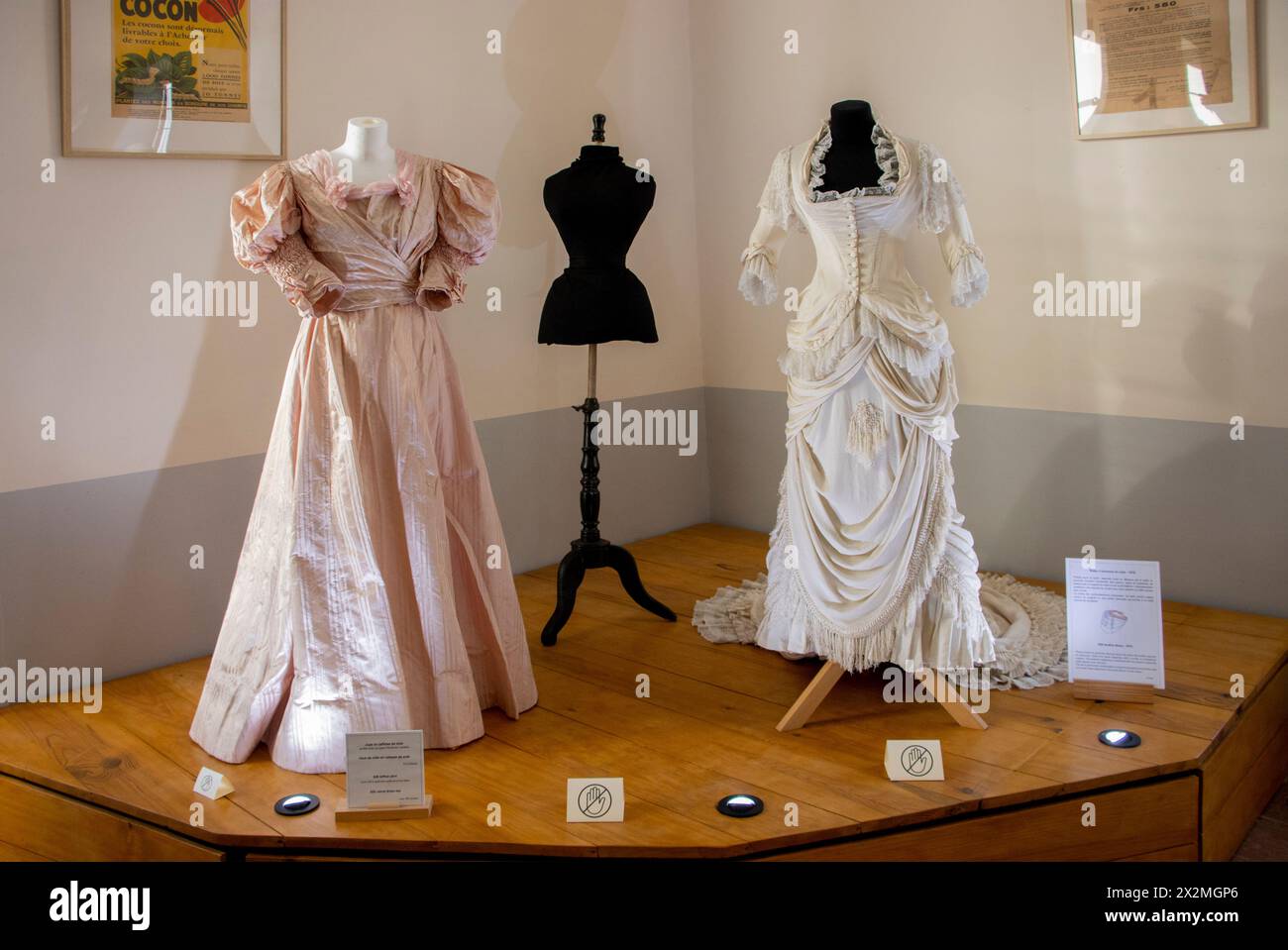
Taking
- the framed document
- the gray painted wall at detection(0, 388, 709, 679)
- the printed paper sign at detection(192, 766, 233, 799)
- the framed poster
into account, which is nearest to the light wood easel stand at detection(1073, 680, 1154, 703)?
the framed document

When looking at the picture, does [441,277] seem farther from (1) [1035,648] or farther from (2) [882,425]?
(1) [1035,648]

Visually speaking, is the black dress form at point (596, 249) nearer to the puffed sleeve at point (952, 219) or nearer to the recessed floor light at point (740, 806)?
the puffed sleeve at point (952, 219)

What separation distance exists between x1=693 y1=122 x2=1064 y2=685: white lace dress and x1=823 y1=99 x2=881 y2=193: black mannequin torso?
0.03 metres

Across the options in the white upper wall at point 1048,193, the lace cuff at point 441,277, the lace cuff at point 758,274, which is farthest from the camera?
the white upper wall at point 1048,193

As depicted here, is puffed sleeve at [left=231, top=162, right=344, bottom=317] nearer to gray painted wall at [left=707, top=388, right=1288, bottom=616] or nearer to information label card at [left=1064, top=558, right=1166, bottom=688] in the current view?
information label card at [left=1064, top=558, right=1166, bottom=688]

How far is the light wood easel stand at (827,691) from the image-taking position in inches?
110

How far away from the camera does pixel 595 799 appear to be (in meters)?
2.42

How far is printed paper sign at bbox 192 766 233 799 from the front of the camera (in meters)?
2.53

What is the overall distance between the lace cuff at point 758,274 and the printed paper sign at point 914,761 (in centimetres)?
117

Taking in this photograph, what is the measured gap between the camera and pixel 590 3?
4.17 meters

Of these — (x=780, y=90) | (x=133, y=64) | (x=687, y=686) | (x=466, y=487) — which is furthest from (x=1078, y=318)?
(x=133, y=64)

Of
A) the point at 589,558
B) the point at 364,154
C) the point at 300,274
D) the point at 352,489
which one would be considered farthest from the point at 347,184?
the point at 589,558

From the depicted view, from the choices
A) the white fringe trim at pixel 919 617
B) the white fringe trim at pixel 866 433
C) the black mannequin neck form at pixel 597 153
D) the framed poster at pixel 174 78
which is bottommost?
the white fringe trim at pixel 919 617

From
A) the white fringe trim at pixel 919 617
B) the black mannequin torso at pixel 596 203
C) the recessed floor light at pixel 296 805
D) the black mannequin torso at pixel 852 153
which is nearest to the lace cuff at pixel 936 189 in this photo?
the black mannequin torso at pixel 852 153
